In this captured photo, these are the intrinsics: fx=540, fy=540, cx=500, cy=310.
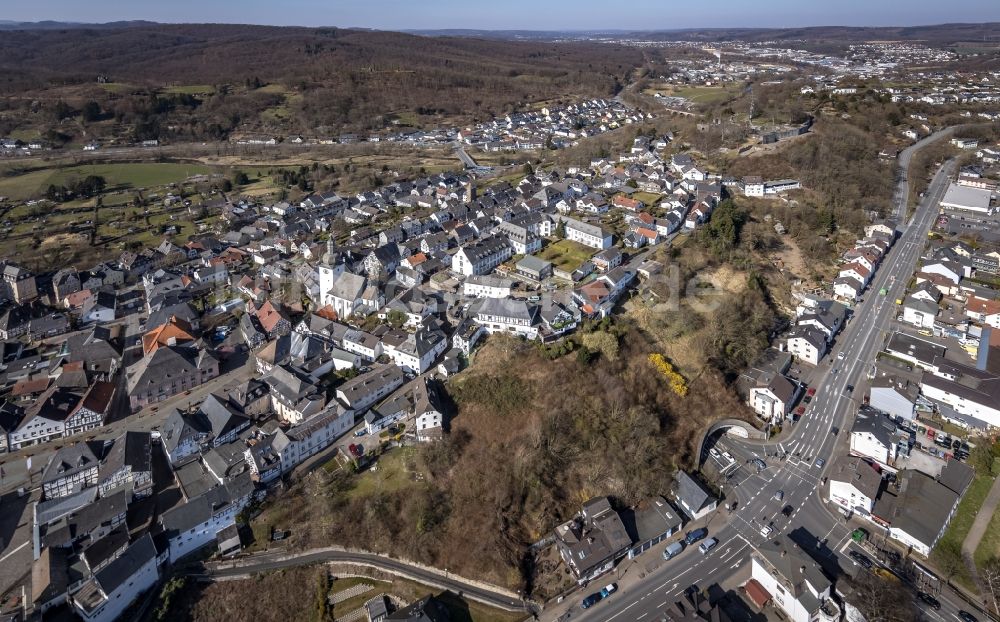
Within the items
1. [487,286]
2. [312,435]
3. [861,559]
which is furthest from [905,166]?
[312,435]

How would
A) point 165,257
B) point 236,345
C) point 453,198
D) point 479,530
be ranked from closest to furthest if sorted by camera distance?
point 479,530, point 236,345, point 165,257, point 453,198

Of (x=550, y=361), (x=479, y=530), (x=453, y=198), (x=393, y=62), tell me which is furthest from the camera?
(x=393, y=62)

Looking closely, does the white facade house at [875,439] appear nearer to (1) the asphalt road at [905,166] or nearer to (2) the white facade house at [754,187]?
(2) the white facade house at [754,187]

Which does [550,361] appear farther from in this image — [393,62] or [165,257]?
[393,62]

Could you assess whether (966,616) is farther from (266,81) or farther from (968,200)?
(266,81)

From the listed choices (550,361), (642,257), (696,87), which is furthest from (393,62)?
(550,361)

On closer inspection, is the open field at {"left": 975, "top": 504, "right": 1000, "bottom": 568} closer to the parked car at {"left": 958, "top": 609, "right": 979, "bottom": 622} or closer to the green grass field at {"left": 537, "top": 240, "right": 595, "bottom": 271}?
the parked car at {"left": 958, "top": 609, "right": 979, "bottom": 622}

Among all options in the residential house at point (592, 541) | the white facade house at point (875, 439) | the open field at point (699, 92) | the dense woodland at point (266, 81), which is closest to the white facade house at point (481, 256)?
the residential house at point (592, 541)
